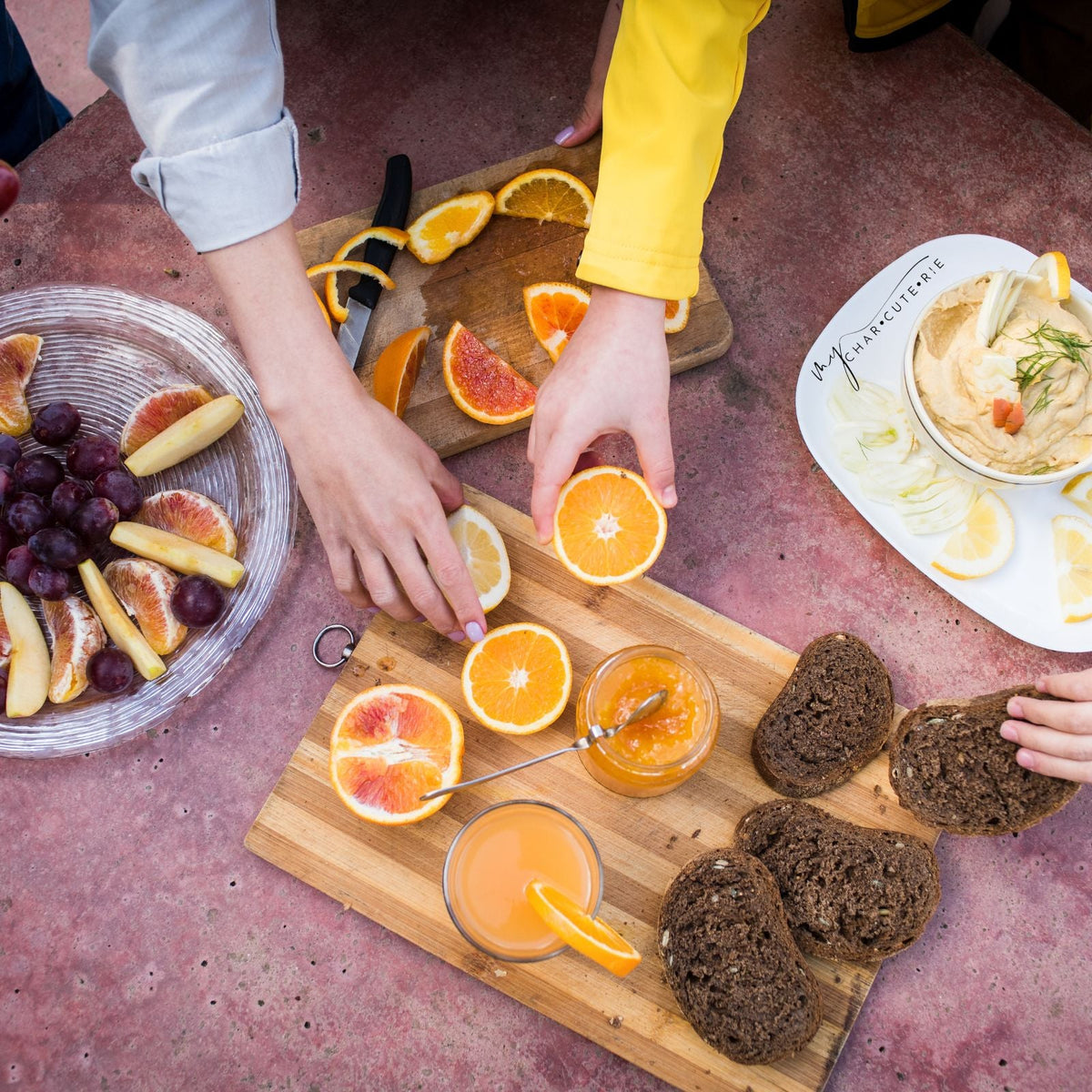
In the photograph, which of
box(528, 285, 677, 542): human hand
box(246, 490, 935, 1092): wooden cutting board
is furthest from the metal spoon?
box(528, 285, 677, 542): human hand

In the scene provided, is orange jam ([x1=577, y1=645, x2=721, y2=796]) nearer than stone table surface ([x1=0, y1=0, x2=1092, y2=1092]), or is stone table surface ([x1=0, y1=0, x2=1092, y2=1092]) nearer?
orange jam ([x1=577, y1=645, x2=721, y2=796])

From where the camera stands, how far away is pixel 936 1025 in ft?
6.60

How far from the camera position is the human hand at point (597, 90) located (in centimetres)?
216

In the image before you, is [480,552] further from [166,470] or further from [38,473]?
[38,473]

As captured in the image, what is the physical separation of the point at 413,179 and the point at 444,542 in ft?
3.77

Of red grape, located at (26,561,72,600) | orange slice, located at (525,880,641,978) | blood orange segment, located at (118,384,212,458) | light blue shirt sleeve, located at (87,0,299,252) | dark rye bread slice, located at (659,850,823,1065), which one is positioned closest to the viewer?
light blue shirt sleeve, located at (87,0,299,252)

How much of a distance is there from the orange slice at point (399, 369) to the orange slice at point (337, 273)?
0.15 metres

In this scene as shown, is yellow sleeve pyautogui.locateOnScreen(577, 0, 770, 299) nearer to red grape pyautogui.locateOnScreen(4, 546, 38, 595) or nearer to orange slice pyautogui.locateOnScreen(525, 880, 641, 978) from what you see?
orange slice pyautogui.locateOnScreen(525, 880, 641, 978)

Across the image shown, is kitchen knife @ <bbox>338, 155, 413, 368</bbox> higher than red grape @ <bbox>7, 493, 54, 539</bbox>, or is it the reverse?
kitchen knife @ <bbox>338, 155, 413, 368</bbox>

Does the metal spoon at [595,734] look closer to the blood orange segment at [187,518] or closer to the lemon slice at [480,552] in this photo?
the lemon slice at [480,552]

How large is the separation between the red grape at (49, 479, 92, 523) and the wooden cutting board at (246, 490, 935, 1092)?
72cm

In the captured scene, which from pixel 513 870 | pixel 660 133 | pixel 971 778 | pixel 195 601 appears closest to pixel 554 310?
pixel 660 133

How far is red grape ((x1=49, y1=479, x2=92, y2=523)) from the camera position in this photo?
1918mm

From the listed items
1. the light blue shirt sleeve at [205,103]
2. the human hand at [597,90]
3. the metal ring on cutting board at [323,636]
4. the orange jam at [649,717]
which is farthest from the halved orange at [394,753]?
the human hand at [597,90]
